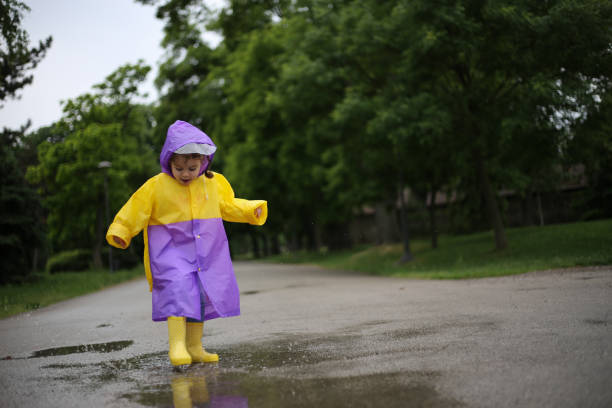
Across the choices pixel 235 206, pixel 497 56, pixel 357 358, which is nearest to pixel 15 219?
pixel 497 56

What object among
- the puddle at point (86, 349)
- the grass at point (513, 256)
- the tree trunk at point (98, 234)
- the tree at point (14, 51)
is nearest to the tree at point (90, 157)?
the tree trunk at point (98, 234)

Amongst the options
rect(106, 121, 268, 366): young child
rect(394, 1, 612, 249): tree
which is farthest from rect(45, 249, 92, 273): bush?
rect(106, 121, 268, 366): young child

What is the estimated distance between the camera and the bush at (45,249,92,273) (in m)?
37.3

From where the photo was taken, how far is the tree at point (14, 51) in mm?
14234

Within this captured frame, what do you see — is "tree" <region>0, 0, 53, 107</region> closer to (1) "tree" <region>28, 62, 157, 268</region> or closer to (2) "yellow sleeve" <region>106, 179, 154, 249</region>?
(1) "tree" <region>28, 62, 157, 268</region>

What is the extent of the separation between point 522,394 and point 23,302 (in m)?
13.4

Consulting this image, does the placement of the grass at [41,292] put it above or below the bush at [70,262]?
below

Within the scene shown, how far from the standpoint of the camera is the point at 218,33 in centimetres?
4019

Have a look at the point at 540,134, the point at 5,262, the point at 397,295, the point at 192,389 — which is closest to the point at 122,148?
the point at 5,262

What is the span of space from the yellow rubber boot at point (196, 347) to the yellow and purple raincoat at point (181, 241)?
144mm

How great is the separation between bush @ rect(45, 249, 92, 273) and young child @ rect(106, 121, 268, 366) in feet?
111

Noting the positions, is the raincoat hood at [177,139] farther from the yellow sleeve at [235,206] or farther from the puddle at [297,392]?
the puddle at [297,392]

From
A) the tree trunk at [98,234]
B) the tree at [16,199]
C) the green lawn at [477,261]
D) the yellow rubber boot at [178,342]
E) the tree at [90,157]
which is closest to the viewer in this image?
the yellow rubber boot at [178,342]

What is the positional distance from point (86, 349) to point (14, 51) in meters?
13.8
